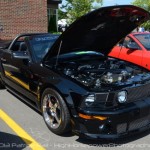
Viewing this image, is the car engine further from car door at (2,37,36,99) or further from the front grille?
car door at (2,37,36,99)

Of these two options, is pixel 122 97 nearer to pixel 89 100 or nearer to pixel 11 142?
pixel 89 100

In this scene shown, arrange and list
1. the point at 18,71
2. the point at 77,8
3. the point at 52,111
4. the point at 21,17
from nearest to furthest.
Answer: the point at 52,111 < the point at 18,71 < the point at 21,17 < the point at 77,8

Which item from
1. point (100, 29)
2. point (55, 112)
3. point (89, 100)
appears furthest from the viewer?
point (100, 29)

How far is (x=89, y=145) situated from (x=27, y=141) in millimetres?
881

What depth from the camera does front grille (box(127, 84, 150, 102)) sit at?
425cm

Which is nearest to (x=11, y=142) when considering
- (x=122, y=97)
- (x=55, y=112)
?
(x=55, y=112)

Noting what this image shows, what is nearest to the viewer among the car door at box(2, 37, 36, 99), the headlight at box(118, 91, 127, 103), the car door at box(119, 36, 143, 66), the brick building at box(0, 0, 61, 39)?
the headlight at box(118, 91, 127, 103)

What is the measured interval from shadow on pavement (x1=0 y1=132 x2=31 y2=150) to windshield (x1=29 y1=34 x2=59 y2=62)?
1377mm

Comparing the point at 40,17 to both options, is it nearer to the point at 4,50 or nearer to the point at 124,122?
the point at 4,50

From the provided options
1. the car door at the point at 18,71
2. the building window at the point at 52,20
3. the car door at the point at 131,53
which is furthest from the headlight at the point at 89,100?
the building window at the point at 52,20

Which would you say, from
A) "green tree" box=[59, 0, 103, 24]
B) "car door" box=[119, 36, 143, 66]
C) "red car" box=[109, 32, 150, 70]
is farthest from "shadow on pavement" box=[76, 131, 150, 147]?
"green tree" box=[59, 0, 103, 24]

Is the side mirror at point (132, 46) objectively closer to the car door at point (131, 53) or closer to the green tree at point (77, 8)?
the car door at point (131, 53)

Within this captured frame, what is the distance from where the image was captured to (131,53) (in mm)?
8281

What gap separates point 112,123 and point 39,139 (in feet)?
3.76
